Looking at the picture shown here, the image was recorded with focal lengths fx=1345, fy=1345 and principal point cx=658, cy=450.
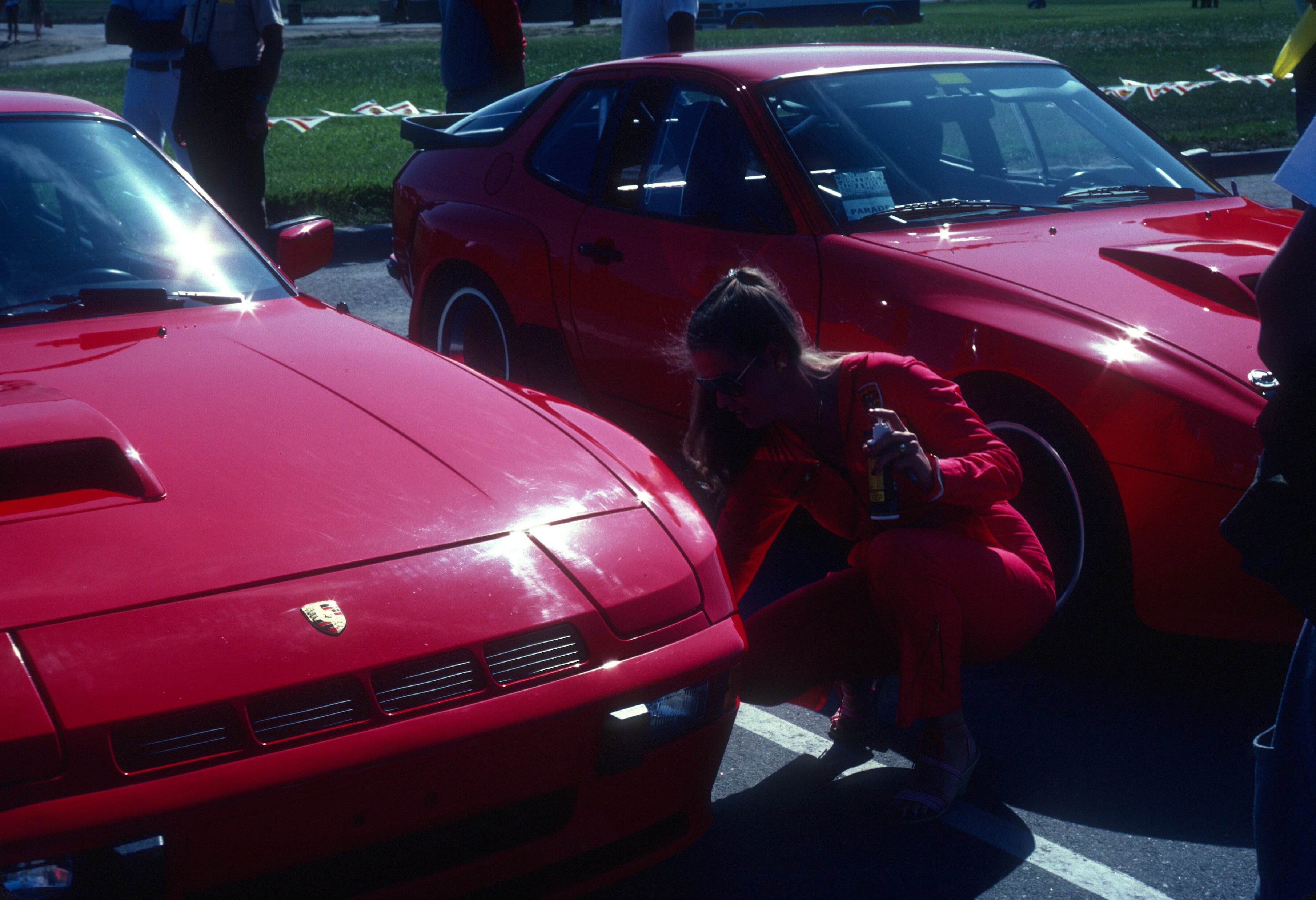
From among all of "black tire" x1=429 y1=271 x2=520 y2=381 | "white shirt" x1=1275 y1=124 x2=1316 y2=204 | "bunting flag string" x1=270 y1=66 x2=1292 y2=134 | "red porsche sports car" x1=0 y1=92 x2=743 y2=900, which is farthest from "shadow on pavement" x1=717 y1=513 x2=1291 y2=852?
"bunting flag string" x1=270 y1=66 x2=1292 y2=134

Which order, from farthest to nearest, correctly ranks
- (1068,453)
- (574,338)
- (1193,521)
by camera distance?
(574,338) → (1068,453) → (1193,521)

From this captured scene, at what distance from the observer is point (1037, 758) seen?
2.99 metres

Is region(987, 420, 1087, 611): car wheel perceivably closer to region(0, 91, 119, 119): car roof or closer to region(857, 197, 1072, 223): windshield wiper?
region(857, 197, 1072, 223): windshield wiper

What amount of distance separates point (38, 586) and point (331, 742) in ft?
1.55

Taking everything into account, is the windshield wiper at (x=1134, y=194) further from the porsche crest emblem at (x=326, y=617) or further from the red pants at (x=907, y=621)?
the porsche crest emblem at (x=326, y=617)

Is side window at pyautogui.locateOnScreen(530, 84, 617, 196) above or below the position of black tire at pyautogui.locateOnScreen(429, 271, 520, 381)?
above

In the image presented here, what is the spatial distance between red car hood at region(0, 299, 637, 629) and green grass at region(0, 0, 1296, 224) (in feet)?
21.8

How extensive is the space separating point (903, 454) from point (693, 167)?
2000 millimetres

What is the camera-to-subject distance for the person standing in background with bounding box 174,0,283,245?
7.06 m

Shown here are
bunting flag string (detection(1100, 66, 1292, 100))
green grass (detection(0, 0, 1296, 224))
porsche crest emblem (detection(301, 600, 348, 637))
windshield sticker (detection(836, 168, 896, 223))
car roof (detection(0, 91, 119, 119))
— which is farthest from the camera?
bunting flag string (detection(1100, 66, 1292, 100))

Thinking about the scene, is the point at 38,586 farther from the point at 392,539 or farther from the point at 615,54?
the point at 615,54

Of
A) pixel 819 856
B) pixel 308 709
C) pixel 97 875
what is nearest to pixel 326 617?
pixel 308 709

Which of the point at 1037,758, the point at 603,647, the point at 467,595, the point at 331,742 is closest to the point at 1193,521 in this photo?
the point at 1037,758

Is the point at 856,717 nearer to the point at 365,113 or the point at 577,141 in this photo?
the point at 577,141
